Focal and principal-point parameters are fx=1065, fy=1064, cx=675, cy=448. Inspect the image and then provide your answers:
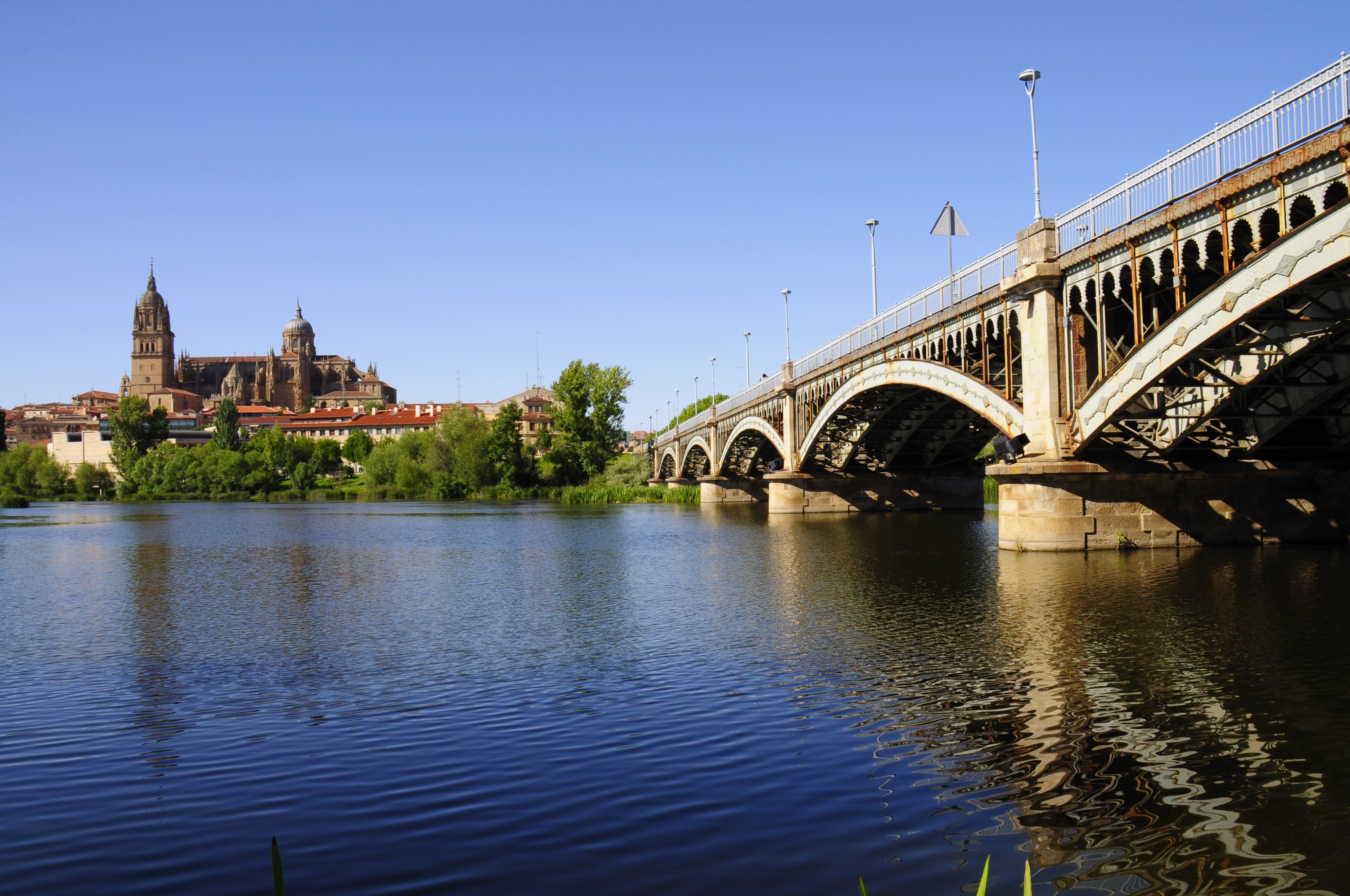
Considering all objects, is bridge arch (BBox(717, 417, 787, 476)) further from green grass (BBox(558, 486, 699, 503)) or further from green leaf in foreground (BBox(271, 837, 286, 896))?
green leaf in foreground (BBox(271, 837, 286, 896))

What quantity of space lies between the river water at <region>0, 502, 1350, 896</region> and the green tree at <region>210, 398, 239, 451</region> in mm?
138197

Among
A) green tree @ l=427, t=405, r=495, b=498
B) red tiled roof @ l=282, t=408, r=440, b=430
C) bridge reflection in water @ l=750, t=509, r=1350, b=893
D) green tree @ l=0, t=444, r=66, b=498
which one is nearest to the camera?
bridge reflection in water @ l=750, t=509, r=1350, b=893

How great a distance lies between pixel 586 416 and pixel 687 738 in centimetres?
10790

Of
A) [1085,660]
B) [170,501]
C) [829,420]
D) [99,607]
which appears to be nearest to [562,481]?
[170,501]

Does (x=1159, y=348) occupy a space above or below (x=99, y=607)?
above

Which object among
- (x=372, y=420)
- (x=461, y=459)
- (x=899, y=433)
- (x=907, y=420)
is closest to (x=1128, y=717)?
(x=907, y=420)

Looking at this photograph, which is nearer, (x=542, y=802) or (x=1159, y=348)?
(x=542, y=802)

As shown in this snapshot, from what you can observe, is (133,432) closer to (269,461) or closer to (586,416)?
(269,461)

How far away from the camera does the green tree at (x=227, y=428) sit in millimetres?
151500

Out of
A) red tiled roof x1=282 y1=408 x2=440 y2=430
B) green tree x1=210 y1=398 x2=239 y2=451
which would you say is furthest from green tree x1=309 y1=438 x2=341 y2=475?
red tiled roof x1=282 y1=408 x2=440 y2=430

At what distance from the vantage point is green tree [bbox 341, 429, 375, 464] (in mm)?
159250

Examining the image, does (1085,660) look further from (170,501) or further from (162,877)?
(170,501)

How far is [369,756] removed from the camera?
9188mm

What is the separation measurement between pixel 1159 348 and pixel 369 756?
19.6m
